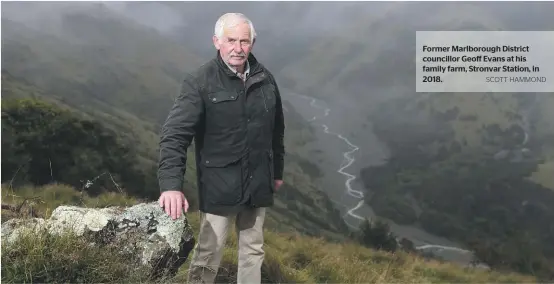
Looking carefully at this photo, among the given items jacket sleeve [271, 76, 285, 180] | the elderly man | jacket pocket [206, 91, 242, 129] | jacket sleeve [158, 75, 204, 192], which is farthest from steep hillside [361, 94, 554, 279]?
jacket sleeve [158, 75, 204, 192]

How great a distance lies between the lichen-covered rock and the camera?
12.3 ft

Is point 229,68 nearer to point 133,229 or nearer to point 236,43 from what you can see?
point 236,43

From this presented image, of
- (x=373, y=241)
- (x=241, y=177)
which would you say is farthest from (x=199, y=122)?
(x=373, y=241)

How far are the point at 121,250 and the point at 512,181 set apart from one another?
477 feet

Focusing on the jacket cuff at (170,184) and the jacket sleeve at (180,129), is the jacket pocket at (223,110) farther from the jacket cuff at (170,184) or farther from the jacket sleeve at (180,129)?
the jacket cuff at (170,184)

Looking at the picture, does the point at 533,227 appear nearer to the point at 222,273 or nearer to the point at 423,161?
the point at 423,161

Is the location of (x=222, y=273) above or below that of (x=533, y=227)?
above

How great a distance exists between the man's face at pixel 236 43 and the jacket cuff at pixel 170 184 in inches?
32.7

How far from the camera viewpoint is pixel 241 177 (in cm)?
336

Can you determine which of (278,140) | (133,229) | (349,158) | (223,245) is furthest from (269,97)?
(349,158)

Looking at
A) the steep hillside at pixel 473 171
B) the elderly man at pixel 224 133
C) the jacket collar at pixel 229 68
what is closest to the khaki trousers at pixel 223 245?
the elderly man at pixel 224 133

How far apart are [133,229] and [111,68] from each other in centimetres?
15888

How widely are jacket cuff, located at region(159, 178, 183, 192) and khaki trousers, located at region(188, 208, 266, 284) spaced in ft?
1.61

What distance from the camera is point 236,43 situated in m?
3.24
